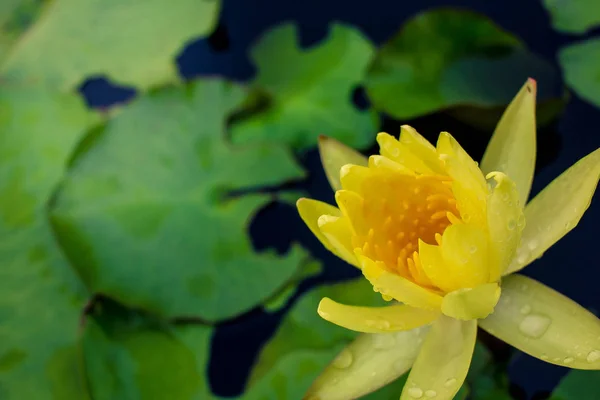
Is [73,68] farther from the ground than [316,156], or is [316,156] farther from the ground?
[73,68]

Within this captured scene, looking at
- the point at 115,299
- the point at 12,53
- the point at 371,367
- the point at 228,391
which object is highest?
the point at 12,53

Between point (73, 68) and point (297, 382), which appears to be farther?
point (73, 68)

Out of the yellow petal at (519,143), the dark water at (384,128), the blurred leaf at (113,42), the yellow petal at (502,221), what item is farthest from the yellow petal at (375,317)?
the blurred leaf at (113,42)

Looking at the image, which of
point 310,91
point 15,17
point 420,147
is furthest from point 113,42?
point 420,147

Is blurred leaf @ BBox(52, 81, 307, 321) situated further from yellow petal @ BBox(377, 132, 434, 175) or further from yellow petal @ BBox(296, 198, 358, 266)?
yellow petal @ BBox(377, 132, 434, 175)

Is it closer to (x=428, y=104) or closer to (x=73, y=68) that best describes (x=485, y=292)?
(x=428, y=104)

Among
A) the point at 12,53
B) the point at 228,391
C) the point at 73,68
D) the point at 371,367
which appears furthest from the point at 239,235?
the point at 12,53

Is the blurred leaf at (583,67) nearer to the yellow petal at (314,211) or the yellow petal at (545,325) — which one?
the yellow petal at (545,325)

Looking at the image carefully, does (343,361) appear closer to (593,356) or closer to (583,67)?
(593,356)
